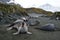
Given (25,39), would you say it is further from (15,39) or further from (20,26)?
(20,26)

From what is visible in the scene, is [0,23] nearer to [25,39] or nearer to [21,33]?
[21,33]

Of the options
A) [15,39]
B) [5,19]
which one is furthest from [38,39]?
[5,19]

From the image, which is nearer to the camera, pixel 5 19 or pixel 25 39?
pixel 25 39

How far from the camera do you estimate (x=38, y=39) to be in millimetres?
4254

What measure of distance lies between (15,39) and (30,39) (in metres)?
0.39

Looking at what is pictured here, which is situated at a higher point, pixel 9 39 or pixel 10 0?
pixel 10 0

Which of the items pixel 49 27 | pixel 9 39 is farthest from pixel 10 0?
pixel 9 39

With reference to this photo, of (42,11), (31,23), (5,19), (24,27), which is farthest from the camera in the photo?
(42,11)

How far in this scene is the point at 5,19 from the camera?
734 centimetres

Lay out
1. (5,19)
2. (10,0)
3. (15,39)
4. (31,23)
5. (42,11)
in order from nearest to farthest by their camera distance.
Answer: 1. (15,39)
2. (31,23)
3. (5,19)
4. (10,0)
5. (42,11)

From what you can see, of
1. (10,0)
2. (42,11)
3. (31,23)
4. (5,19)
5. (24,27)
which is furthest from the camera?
(42,11)

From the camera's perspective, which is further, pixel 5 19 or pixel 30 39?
pixel 5 19

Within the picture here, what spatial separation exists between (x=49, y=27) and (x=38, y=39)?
4.41 ft

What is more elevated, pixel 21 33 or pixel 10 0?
pixel 10 0
